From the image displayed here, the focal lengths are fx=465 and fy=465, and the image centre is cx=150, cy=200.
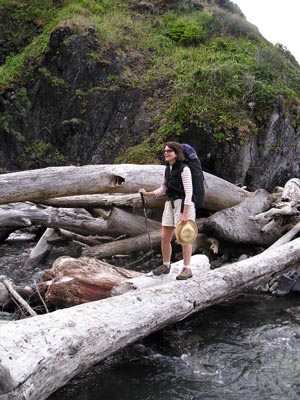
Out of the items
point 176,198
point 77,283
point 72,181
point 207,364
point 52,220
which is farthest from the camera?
point 52,220

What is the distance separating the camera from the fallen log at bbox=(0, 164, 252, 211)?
25.4ft

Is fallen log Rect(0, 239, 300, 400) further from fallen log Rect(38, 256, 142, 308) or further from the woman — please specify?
fallen log Rect(38, 256, 142, 308)

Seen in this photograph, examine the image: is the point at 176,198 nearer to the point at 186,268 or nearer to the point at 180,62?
the point at 186,268

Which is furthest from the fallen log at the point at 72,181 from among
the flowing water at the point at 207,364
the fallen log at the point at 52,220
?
the flowing water at the point at 207,364

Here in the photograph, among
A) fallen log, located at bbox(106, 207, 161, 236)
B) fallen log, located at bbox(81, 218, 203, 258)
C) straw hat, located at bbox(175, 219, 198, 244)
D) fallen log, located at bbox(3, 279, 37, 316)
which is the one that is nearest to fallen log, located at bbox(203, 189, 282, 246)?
fallen log, located at bbox(81, 218, 203, 258)

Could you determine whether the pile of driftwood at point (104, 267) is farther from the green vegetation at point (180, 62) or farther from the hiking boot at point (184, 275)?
the green vegetation at point (180, 62)

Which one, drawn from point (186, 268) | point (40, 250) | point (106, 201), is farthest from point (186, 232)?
point (40, 250)

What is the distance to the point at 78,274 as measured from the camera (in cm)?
604

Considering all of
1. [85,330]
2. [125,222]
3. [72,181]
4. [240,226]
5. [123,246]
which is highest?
[72,181]

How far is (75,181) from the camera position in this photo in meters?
8.18

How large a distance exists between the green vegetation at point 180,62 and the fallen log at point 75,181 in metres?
3.78

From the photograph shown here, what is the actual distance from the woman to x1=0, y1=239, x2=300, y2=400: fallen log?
0.83 ft

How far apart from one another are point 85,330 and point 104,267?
2.18 m

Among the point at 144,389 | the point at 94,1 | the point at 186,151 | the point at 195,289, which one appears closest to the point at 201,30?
the point at 94,1
